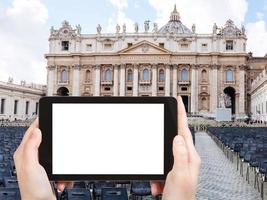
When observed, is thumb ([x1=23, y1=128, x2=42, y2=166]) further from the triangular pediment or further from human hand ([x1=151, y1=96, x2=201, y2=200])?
the triangular pediment

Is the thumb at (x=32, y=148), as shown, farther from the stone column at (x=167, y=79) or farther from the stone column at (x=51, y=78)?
the stone column at (x=51, y=78)

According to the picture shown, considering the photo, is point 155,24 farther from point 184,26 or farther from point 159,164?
point 159,164

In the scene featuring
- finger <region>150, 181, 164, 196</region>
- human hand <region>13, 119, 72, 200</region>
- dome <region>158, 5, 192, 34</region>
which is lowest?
finger <region>150, 181, 164, 196</region>

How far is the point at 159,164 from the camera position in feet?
5.58

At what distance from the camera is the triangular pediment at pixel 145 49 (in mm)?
68812

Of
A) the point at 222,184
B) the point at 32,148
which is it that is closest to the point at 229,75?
the point at 222,184

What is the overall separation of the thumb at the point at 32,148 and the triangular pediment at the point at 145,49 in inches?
2670

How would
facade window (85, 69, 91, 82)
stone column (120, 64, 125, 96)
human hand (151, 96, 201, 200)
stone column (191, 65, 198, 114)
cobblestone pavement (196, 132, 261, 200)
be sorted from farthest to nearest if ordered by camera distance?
facade window (85, 69, 91, 82) < stone column (120, 64, 125, 96) < stone column (191, 65, 198, 114) < cobblestone pavement (196, 132, 261, 200) < human hand (151, 96, 201, 200)

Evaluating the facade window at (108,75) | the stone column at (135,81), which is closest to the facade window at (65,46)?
the facade window at (108,75)

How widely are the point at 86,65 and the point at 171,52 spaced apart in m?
15.8

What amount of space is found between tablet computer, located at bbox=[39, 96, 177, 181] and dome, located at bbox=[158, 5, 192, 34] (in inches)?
3309

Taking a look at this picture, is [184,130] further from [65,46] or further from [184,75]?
[65,46]

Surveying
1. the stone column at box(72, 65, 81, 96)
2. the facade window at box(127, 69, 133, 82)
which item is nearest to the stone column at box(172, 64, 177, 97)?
the facade window at box(127, 69, 133, 82)

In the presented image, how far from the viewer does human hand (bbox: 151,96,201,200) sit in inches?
58.0
